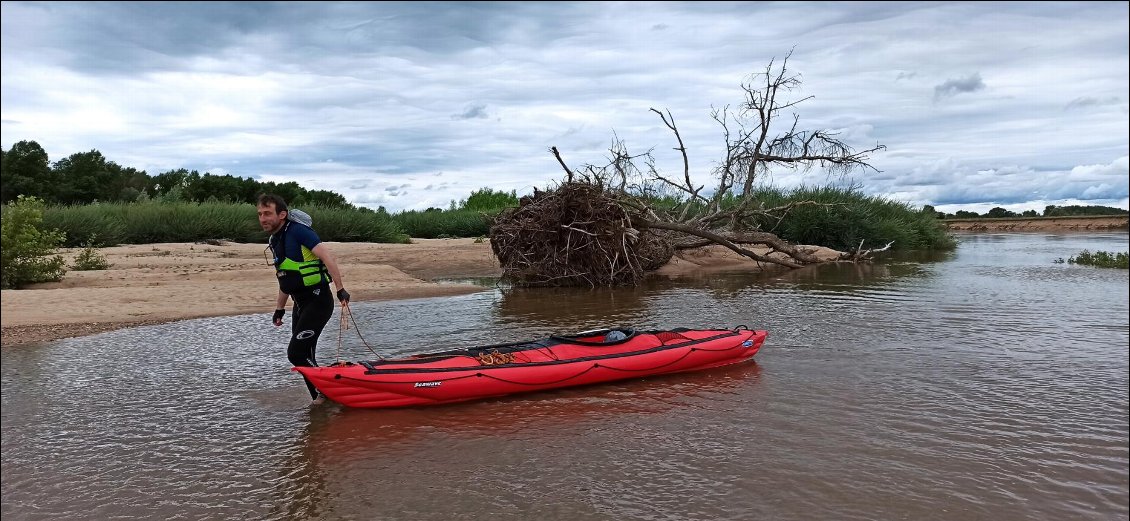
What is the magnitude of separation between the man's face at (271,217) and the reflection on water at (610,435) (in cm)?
160

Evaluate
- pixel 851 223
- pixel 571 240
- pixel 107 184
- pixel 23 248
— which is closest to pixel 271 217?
pixel 23 248

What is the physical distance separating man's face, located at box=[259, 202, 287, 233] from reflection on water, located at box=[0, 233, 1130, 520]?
63.1 inches

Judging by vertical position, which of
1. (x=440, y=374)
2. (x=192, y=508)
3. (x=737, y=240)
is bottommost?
(x=192, y=508)

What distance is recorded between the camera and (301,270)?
5.72 m

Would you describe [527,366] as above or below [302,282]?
below

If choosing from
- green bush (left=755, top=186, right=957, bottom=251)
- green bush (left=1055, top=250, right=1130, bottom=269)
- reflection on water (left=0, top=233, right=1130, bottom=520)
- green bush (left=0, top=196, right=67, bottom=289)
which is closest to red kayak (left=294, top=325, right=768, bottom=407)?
reflection on water (left=0, top=233, right=1130, bottom=520)

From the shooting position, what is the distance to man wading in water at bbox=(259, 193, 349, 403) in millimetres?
5699

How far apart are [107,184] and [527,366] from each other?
34066mm

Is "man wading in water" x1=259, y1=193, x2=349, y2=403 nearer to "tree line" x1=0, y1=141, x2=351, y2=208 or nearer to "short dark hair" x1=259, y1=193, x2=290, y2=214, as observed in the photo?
"short dark hair" x1=259, y1=193, x2=290, y2=214

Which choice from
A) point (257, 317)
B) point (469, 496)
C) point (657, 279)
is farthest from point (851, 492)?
point (657, 279)

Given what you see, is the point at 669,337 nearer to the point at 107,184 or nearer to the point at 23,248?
the point at 23,248

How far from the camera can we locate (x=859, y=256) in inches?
836

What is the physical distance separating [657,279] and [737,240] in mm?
2460

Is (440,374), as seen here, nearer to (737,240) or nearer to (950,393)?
(950,393)
